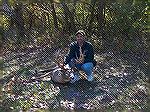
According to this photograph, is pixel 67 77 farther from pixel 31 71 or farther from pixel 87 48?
pixel 31 71

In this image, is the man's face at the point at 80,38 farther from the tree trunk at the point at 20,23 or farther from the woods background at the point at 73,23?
the tree trunk at the point at 20,23

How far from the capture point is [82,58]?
8719mm

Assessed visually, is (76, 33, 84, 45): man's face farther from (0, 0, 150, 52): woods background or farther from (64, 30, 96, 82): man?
(0, 0, 150, 52): woods background

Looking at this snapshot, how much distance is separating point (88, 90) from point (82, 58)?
76cm

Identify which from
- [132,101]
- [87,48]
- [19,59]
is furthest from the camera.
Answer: [19,59]

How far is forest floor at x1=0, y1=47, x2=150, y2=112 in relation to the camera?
7.80 meters

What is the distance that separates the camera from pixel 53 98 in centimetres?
810

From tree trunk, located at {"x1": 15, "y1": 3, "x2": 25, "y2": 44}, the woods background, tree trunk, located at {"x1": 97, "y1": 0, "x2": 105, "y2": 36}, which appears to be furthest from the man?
tree trunk, located at {"x1": 15, "y1": 3, "x2": 25, "y2": 44}

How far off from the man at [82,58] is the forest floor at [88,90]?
30 centimetres

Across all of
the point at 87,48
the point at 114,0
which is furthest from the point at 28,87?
the point at 114,0

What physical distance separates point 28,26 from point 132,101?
5172 millimetres

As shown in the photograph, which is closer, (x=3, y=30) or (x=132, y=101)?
(x=132, y=101)

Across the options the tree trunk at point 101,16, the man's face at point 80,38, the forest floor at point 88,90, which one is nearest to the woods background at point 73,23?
the tree trunk at point 101,16

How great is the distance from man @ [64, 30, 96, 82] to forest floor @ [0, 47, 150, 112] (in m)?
0.30
